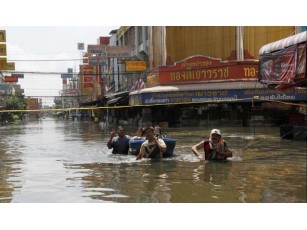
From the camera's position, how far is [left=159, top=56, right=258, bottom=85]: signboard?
3541cm

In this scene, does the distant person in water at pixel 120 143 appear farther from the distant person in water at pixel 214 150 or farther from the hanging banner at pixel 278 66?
the hanging banner at pixel 278 66

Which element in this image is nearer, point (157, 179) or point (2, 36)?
point (157, 179)

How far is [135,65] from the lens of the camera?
132 feet

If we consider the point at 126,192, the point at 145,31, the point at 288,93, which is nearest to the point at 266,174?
the point at 126,192

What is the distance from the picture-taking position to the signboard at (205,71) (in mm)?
35406

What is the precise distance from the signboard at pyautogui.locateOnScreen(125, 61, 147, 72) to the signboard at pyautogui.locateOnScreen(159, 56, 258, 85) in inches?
93.0

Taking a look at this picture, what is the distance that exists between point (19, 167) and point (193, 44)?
26494 millimetres

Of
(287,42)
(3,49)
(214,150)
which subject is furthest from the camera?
(3,49)

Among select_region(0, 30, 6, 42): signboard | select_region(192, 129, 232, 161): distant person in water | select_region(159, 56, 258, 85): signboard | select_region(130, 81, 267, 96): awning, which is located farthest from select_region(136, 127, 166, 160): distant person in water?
select_region(0, 30, 6, 42): signboard

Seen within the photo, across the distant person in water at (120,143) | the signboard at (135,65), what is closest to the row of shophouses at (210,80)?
the signboard at (135,65)

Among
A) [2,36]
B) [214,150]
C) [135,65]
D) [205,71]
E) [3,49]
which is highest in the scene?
[2,36]

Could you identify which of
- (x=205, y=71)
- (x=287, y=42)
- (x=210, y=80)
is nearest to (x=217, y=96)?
(x=210, y=80)

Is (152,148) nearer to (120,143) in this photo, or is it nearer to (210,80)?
(120,143)

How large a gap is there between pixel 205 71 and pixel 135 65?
6902mm
